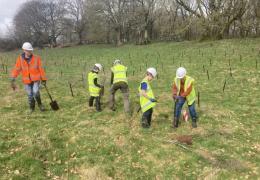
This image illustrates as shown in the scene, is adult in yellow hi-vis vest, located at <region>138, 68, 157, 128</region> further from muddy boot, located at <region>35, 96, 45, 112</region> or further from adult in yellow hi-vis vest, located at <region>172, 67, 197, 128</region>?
muddy boot, located at <region>35, 96, 45, 112</region>

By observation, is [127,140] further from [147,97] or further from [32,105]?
[32,105]

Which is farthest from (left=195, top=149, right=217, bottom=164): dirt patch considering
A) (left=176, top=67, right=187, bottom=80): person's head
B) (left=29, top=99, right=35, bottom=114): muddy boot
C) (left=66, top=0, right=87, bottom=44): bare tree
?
(left=66, top=0, right=87, bottom=44): bare tree

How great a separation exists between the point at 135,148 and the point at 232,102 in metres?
5.42

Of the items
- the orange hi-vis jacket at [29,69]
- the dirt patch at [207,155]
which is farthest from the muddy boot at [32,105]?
the dirt patch at [207,155]

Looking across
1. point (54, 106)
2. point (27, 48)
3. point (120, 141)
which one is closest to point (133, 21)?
point (54, 106)

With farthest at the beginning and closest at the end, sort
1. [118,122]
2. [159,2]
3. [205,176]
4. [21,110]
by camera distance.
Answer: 1. [159,2]
2. [21,110]
3. [118,122]
4. [205,176]

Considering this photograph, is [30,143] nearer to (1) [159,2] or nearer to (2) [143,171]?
(2) [143,171]

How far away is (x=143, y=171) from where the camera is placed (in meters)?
7.04

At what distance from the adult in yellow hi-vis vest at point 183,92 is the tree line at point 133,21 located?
2177cm

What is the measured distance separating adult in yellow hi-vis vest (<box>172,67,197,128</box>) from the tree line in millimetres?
21771

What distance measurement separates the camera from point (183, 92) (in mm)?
8758

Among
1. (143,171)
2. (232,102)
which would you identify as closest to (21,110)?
(143,171)

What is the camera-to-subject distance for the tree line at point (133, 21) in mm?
29906

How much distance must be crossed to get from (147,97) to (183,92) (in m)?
1.08
